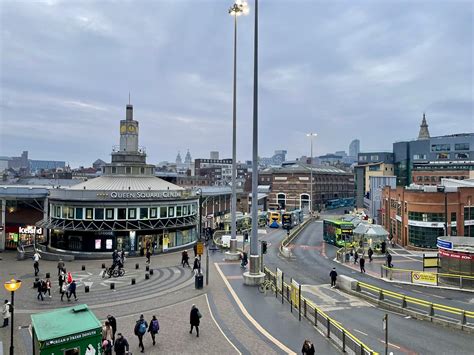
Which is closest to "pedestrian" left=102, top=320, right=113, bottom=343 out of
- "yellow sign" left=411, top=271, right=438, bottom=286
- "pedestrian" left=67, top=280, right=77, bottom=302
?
"pedestrian" left=67, top=280, right=77, bottom=302

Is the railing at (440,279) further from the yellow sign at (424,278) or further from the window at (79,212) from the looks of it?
the window at (79,212)

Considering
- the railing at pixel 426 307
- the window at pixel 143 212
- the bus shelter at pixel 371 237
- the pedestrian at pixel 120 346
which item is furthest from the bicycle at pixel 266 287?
the window at pixel 143 212

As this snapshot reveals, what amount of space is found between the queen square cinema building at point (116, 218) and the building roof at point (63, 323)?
25972 mm

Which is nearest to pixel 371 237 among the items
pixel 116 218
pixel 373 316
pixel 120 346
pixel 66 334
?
pixel 373 316

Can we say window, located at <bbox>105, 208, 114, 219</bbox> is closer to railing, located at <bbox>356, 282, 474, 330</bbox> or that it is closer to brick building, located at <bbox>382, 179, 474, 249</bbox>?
railing, located at <bbox>356, 282, 474, 330</bbox>

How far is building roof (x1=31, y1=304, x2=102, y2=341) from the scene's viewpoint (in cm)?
1279

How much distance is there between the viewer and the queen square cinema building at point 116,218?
40.8 metres

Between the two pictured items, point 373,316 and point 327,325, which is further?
point 373,316

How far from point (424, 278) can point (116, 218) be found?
3076 cm

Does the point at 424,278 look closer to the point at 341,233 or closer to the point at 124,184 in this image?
the point at 341,233

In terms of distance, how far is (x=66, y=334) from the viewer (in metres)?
12.8

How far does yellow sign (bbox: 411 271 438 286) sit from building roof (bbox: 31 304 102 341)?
24.0 metres

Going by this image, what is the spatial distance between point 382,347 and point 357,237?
28888 mm

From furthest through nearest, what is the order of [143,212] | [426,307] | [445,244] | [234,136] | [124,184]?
1. [124,184]
2. [143,212]
3. [234,136]
4. [445,244]
5. [426,307]
